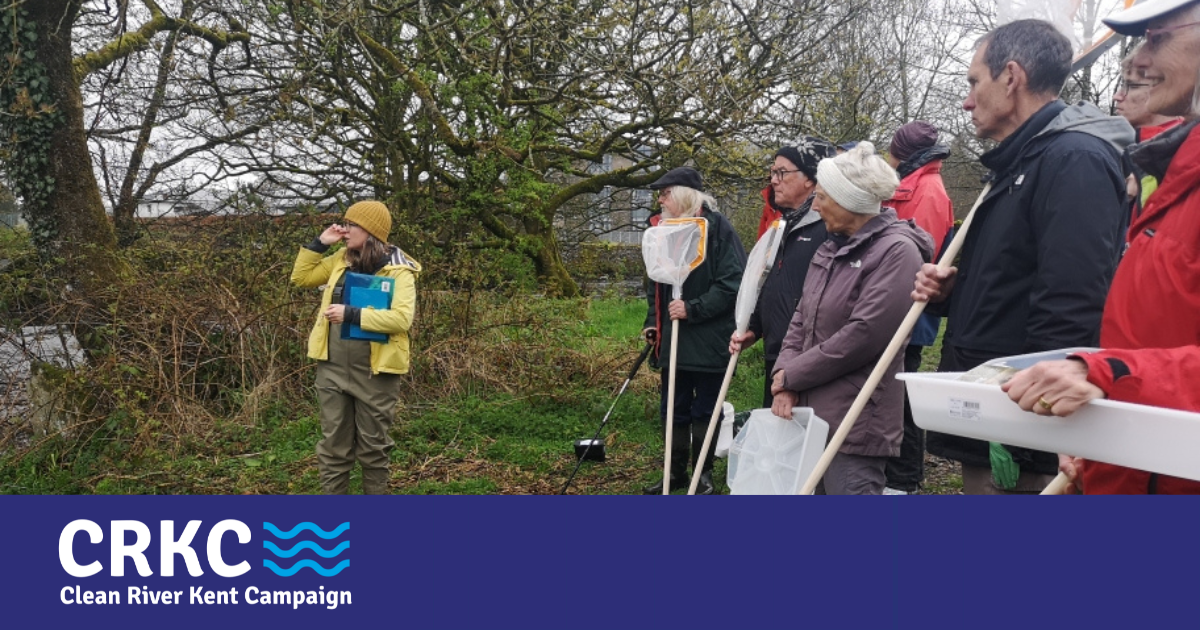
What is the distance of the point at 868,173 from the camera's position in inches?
130

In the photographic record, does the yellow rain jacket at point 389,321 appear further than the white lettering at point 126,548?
Yes

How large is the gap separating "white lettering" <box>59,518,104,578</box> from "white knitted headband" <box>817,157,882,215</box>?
8.70ft

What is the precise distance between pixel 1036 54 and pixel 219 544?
2.77 meters

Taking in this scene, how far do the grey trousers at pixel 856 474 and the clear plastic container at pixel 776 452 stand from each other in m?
0.09

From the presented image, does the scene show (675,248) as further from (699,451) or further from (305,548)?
(305,548)

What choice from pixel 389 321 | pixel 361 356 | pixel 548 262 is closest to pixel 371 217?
pixel 389 321

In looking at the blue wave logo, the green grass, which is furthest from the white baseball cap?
the green grass

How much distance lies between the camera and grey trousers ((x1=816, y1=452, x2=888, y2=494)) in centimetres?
324

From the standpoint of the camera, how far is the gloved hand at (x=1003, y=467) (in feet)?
8.98

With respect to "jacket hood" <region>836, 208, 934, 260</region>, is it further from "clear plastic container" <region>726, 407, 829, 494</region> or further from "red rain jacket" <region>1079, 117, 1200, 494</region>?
"red rain jacket" <region>1079, 117, 1200, 494</region>

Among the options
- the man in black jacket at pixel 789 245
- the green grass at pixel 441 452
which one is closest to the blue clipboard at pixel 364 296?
the green grass at pixel 441 452

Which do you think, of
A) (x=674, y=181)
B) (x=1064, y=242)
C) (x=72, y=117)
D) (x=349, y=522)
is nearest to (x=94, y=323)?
(x=72, y=117)

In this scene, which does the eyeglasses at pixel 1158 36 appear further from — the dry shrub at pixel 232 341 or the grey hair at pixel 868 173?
the dry shrub at pixel 232 341

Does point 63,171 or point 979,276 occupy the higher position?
point 63,171
